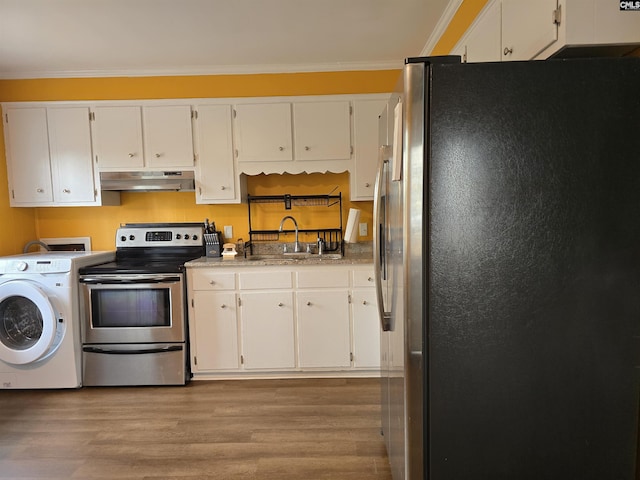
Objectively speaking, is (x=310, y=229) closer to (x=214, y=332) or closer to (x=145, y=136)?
(x=214, y=332)

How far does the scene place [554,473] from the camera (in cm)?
122

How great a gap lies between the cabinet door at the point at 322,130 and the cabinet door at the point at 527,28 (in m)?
1.58

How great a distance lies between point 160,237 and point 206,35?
1.70 meters

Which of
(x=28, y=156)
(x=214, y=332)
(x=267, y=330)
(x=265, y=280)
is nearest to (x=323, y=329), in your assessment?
(x=267, y=330)

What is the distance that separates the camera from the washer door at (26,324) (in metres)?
2.72

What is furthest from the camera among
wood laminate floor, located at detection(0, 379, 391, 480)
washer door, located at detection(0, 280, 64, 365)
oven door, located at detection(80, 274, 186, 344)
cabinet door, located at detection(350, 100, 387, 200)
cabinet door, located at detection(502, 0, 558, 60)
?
cabinet door, located at detection(350, 100, 387, 200)

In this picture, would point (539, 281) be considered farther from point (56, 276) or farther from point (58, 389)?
point (58, 389)

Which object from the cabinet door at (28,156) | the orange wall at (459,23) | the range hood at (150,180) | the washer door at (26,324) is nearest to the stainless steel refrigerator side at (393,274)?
the orange wall at (459,23)

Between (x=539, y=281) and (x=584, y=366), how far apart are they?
308mm

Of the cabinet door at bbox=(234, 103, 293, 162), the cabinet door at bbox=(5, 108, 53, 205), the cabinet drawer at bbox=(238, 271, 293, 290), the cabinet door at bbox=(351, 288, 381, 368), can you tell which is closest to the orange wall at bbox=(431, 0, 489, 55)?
the cabinet door at bbox=(234, 103, 293, 162)

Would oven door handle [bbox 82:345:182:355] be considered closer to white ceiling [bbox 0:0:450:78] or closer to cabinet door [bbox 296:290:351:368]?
cabinet door [bbox 296:290:351:368]

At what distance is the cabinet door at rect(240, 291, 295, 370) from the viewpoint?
2.89 metres

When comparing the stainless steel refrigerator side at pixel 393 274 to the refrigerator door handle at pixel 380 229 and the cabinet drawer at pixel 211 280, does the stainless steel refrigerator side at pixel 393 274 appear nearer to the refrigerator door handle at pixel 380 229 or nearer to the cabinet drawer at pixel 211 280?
the refrigerator door handle at pixel 380 229

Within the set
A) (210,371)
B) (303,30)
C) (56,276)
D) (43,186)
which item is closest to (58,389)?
(56,276)
